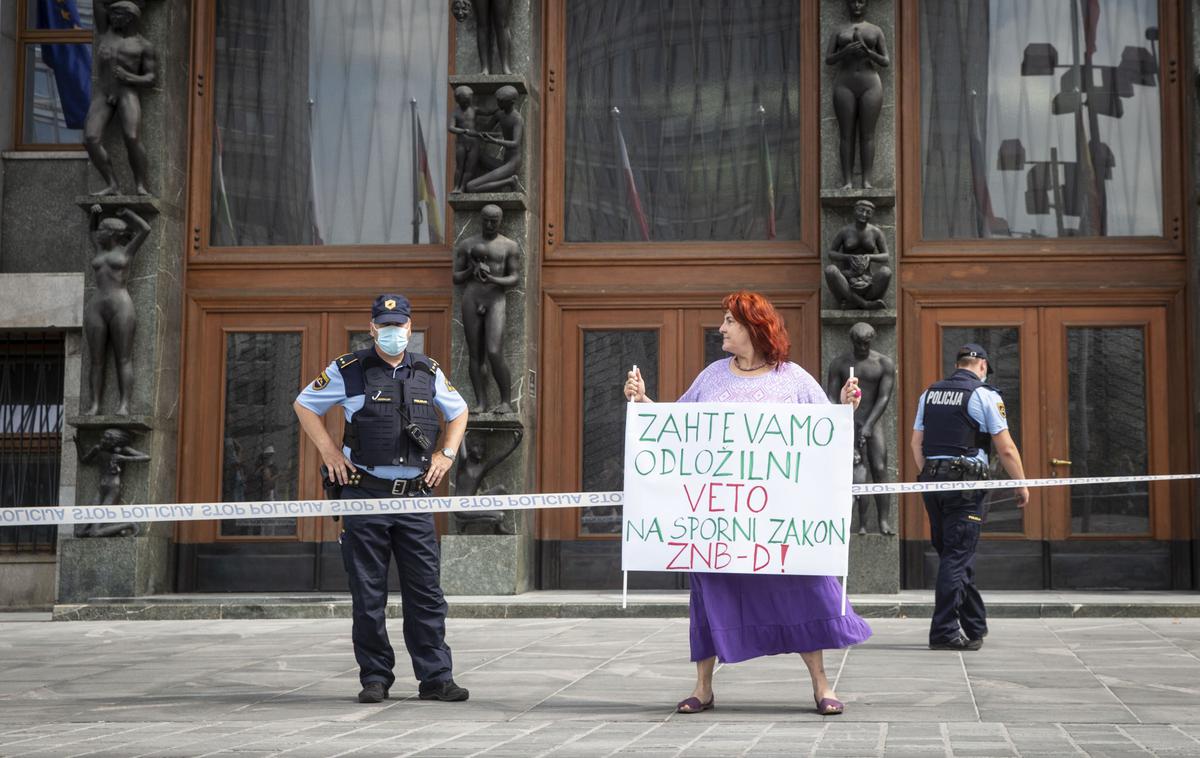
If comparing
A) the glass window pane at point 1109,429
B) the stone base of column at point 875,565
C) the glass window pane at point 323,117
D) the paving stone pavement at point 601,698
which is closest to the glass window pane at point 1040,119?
the glass window pane at point 1109,429

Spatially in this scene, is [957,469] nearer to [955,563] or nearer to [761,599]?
[955,563]

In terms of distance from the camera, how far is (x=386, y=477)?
852 cm

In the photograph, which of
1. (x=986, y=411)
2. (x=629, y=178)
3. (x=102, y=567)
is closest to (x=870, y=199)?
(x=629, y=178)

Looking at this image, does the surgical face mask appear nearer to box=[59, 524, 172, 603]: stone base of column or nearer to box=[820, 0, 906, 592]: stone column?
box=[820, 0, 906, 592]: stone column

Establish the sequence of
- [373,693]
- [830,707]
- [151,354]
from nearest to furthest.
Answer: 1. [830,707]
2. [373,693]
3. [151,354]

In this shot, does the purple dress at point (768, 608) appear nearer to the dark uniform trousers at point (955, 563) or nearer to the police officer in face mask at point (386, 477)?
the police officer in face mask at point (386, 477)

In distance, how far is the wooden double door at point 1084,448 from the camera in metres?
14.7

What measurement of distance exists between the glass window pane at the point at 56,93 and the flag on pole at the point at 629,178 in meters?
5.28

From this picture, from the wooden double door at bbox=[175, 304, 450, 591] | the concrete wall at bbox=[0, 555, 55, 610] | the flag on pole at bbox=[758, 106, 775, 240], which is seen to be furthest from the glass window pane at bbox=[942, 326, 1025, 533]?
the concrete wall at bbox=[0, 555, 55, 610]

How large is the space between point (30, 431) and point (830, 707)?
10729mm

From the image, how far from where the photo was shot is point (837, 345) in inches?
580

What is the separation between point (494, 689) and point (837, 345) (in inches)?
269

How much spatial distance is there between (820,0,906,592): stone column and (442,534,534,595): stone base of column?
2.96 meters

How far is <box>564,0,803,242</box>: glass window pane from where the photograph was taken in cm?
1563
